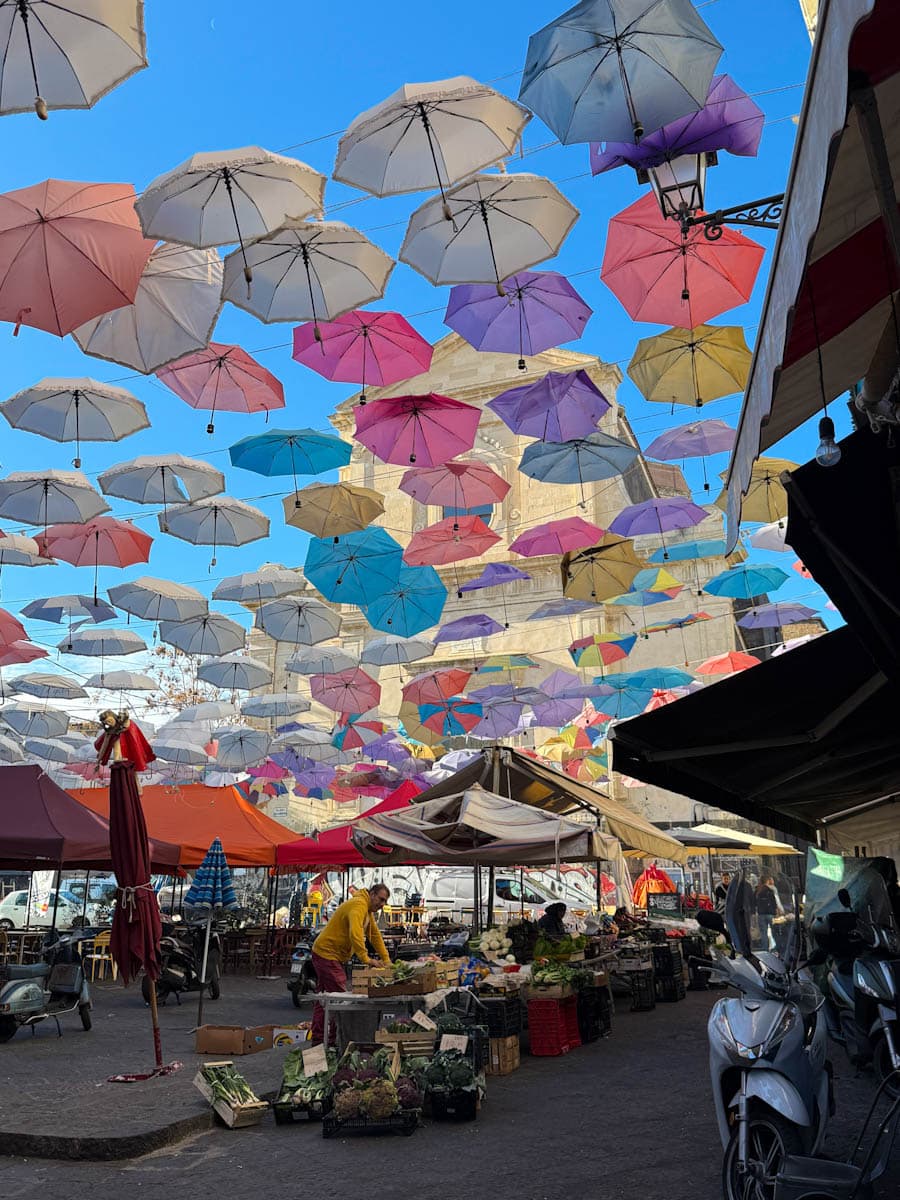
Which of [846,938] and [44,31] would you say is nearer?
[846,938]

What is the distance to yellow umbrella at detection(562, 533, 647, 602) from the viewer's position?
1555 cm

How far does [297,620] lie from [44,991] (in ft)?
26.8

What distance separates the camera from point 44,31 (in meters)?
5.86

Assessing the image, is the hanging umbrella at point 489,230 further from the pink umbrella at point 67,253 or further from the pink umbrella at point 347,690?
the pink umbrella at point 347,690

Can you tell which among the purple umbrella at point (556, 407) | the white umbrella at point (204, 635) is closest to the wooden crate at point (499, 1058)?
the purple umbrella at point (556, 407)

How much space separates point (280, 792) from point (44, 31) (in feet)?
98.4

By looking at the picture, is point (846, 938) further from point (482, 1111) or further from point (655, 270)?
point (655, 270)

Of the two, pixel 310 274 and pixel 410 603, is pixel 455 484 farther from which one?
pixel 310 274

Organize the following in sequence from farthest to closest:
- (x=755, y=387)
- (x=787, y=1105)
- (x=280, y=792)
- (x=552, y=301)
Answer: (x=280, y=792) < (x=552, y=301) < (x=787, y=1105) < (x=755, y=387)

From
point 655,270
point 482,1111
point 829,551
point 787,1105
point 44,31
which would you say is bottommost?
point 482,1111

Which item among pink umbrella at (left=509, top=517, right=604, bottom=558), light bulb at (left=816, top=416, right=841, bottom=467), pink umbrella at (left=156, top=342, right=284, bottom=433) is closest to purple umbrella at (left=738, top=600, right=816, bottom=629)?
pink umbrella at (left=509, top=517, right=604, bottom=558)

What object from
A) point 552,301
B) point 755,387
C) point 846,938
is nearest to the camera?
point 755,387

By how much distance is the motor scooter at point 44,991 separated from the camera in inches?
447

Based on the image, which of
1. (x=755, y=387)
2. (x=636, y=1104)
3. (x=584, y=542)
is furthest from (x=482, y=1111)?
(x=584, y=542)
